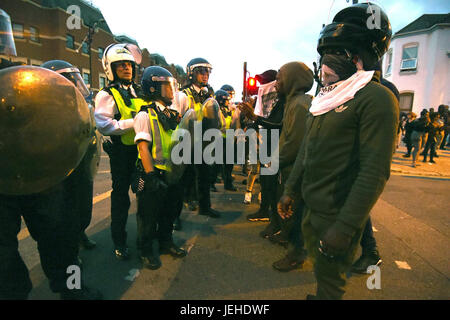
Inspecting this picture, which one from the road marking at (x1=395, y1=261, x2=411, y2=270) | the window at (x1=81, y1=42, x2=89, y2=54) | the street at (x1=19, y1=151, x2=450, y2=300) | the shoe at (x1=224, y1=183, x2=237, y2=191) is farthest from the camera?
the window at (x1=81, y1=42, x2=89, y2=54)

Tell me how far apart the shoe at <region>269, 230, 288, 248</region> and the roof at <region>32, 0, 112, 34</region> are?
31.7 metres

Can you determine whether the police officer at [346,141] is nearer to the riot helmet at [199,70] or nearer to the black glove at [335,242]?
the black glove at [335,242]

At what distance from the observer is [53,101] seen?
147 centimetres

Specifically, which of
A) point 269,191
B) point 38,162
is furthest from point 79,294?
point 269,191

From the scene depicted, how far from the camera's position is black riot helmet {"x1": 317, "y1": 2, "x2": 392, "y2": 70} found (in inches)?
59.1

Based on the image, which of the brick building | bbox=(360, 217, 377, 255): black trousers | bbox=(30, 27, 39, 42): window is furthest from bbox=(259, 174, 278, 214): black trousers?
bbox=(30, 27, 39, 42): window

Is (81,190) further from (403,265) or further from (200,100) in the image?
(403,265)

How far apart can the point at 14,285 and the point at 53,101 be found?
1286 mm

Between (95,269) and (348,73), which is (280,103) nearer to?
(348,73)

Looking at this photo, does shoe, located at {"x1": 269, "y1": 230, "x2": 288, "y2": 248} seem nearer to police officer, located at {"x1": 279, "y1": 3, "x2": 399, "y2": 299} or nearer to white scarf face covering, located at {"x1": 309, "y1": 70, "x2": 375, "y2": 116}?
police officer, located at {"x1": 279, "y1": 3, "x2": 399, "y2": 299}

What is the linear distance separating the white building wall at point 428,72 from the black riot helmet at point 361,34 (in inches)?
915

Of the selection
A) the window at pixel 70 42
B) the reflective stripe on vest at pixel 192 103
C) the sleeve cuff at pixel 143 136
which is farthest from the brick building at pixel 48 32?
the sleeve cuff at pixel 143 136

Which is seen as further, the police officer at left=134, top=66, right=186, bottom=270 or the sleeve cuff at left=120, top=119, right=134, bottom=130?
the sleeve cuff at left=120, top=119, right=134, bottom=130
